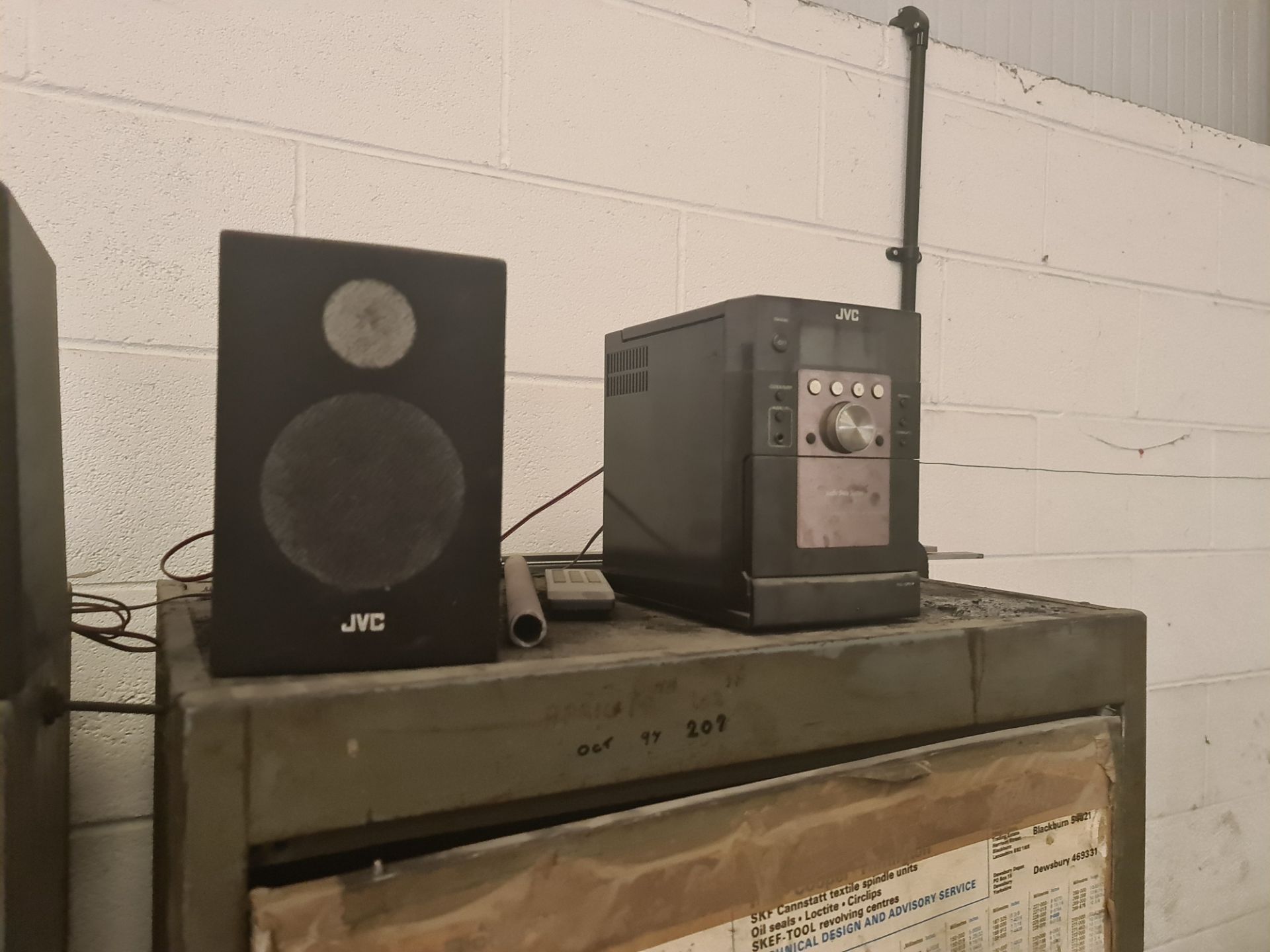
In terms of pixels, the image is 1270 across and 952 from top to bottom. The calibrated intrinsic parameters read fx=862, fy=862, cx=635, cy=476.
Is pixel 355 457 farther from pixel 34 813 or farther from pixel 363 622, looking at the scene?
pixel 34 813

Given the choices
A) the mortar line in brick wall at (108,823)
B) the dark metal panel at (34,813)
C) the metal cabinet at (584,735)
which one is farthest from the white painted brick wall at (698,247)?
the metal cabinet at (584,735)

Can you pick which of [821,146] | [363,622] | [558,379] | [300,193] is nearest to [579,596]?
[363,622]

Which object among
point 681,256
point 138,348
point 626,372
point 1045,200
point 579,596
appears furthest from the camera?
point 1045,200

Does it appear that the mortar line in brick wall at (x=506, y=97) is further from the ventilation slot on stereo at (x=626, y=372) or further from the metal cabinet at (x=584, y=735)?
the metal cabinet at (x=584, y=735)

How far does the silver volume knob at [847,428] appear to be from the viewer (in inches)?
24.7

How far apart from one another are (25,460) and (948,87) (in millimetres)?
1295

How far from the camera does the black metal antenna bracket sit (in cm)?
124

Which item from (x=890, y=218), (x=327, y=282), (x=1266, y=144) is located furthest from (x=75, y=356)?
(x=1266, y=144)

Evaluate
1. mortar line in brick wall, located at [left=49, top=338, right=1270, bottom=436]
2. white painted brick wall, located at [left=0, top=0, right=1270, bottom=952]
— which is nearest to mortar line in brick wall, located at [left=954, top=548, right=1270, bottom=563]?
white painted brick wall, located at [left=0, top=0, right=1270, bottom=952]

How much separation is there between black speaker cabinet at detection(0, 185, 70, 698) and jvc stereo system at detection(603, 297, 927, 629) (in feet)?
1.37

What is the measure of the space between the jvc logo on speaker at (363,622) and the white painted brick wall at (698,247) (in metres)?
0.52

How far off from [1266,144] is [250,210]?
181 centimetres

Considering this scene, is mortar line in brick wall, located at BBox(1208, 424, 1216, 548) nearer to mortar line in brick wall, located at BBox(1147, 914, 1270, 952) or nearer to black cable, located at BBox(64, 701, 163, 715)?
mortar line in brick wall, located at BBox(1147, 914, 1270, 952)

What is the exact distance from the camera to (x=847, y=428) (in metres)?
0.63
